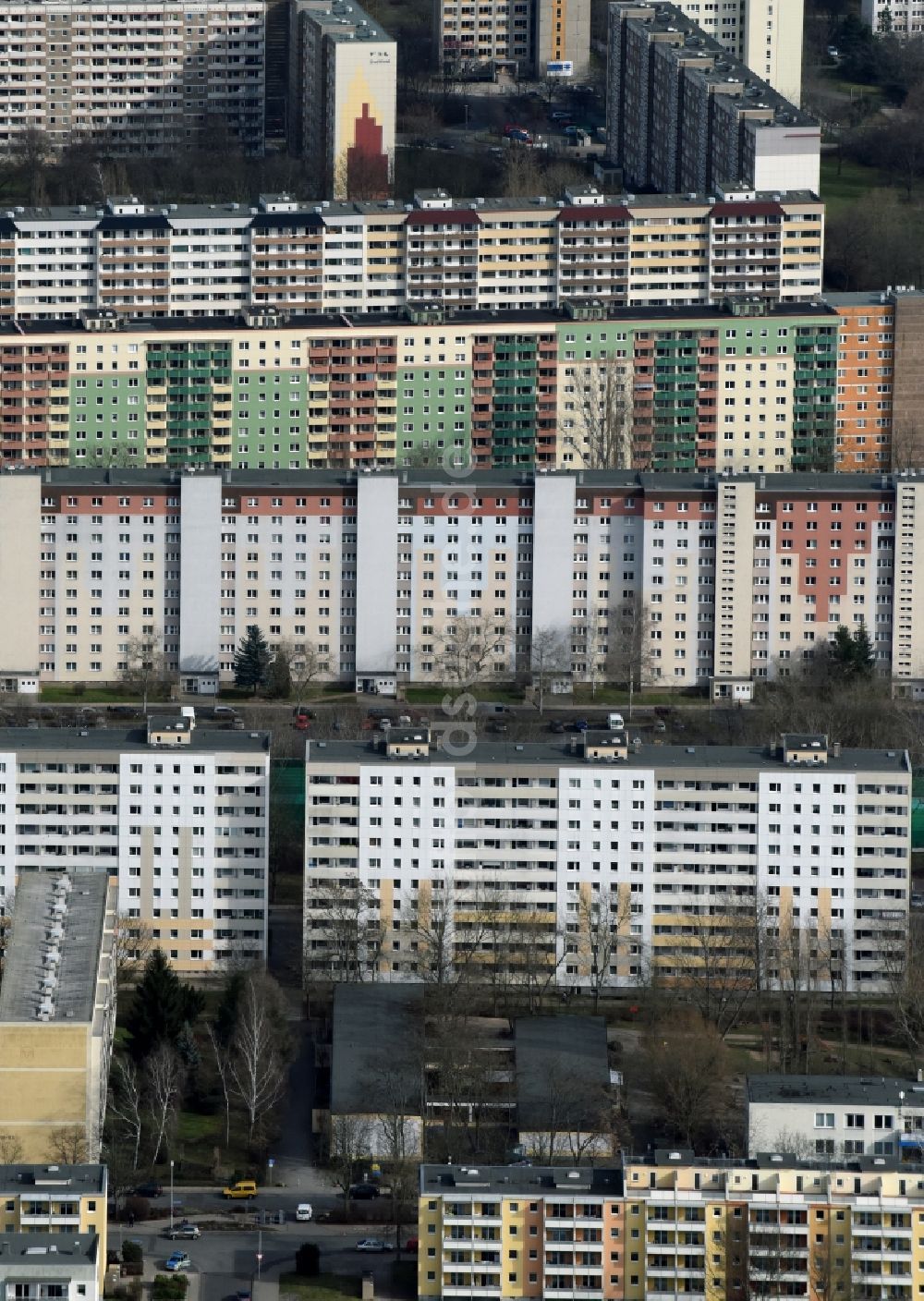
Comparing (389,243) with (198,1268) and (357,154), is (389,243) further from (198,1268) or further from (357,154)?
(198,1268)

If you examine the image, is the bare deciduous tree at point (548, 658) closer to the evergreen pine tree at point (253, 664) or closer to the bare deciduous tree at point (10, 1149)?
the evergreen pine tree at point (253, 664)

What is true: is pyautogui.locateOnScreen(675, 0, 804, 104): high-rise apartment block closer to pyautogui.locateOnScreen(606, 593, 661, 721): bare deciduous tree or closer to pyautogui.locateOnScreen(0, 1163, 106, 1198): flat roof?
pyautogui.locateOnScreen(606, 593, 661, 721): bare deciduous tree

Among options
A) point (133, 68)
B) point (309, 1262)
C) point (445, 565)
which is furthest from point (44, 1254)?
point (133, 68)

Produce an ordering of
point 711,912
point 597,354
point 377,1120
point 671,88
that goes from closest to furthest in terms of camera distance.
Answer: point 377,1120
point 711,912
point 597,354
point 671,88

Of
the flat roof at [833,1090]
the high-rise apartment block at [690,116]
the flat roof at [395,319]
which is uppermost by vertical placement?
the high-rise apartment block at [690,116]

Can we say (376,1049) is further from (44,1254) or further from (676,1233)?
(44,1254)

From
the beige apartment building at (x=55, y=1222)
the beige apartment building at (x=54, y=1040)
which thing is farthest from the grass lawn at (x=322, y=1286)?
the beige apartment building at (x=54, y=1040)

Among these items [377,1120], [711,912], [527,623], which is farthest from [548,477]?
[377,1120]
